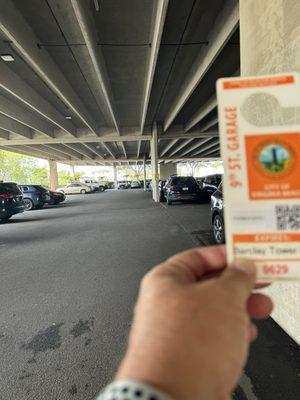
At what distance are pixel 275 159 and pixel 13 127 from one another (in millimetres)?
19353

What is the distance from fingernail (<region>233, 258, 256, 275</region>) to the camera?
0.99 meters

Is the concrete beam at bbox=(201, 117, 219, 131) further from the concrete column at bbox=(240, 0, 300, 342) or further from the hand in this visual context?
the hand

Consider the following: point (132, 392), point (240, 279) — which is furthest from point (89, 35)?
point (132, 392)

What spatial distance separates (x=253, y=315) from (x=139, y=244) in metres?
6.52

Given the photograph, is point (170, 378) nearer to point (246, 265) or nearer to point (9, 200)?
point (246, 265)

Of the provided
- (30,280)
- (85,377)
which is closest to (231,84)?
(85,377)

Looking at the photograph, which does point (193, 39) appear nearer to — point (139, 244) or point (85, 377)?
point (139, 244)

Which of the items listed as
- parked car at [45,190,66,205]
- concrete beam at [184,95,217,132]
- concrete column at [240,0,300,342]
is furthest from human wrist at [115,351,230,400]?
parked car at [45,190,66,205]

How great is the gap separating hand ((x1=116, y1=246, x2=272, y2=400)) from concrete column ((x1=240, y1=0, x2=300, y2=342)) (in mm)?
2177

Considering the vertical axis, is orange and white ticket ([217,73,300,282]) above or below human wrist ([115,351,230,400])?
above

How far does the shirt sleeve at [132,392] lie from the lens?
710 mm

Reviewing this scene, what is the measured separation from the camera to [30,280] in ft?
17.1

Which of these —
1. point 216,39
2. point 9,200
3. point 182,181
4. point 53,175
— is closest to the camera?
point 216,39

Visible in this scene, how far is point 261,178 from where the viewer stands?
1.02 m
